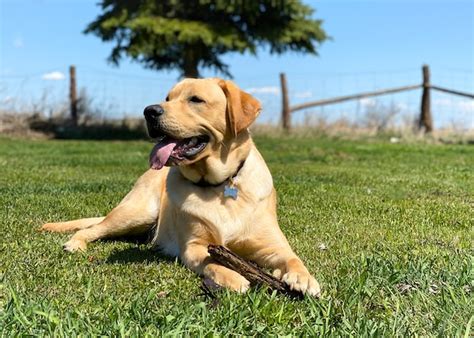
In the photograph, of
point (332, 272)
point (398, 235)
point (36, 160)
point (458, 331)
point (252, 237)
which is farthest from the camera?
point (36, 160)

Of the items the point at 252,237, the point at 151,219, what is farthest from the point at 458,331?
the point at 151,219

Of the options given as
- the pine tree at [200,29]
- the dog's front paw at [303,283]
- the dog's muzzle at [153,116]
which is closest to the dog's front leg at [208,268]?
the dog's front paw at [303,283]

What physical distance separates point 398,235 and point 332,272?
118 centimetres

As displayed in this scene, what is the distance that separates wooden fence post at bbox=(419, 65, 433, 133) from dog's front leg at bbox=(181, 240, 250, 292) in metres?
15.4

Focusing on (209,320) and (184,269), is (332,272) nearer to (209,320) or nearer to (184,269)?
(184,269)

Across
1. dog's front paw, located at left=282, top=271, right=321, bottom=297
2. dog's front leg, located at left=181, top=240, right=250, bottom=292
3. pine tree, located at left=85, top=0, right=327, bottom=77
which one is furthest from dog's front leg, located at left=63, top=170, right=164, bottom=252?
pine tree, located at left=85, top=0, right=327, bottom=77

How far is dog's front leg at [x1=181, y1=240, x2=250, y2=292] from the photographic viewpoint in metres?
2.70

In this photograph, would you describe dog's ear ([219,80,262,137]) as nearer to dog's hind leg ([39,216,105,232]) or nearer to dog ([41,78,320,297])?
dog ([41,78,320,297])

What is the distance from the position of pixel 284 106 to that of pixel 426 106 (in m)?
4.48

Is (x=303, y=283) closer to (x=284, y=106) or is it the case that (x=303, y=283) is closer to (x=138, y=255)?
(x=138, y=255)

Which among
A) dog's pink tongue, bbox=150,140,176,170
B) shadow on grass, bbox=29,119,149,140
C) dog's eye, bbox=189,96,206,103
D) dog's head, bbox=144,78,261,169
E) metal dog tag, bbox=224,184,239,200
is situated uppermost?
dog's eye, bbox=189,96,206,103

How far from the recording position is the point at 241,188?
344cm

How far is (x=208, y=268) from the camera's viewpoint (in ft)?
9.55

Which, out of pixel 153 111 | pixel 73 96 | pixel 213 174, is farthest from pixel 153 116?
pixel 73 96
